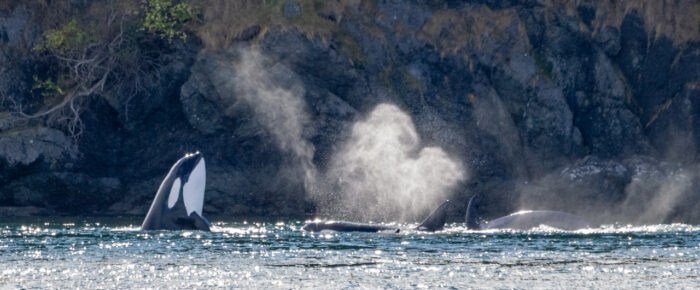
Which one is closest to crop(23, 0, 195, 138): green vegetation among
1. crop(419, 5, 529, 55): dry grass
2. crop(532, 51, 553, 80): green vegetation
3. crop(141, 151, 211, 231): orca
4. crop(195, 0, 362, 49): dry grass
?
crop(195, 0, 362, 49): dry grass

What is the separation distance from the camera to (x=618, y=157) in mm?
56938

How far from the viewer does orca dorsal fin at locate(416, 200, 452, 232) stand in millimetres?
35219

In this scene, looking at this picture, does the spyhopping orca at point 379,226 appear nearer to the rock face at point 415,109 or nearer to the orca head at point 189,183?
the orca head at point 189,183

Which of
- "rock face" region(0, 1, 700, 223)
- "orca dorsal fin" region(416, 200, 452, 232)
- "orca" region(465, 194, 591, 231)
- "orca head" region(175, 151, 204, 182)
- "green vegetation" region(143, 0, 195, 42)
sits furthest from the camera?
"green vegetation" region(143, 0, 195, 42)

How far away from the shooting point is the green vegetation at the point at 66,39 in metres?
54.9

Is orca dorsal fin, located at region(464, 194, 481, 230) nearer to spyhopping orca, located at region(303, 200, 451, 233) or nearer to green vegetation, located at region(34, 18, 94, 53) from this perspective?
spyhopping orca, located at region(303, 200, 451, 233)

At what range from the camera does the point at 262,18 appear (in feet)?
186

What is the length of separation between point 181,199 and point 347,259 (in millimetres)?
11025

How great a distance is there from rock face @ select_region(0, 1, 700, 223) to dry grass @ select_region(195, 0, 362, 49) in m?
0.18

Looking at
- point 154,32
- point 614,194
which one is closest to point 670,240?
point 614,194

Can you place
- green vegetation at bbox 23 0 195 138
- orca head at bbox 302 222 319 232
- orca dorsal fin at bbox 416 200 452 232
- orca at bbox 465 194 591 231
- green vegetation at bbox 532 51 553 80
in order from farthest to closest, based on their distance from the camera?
green vegetation at bbox 532 51 553 80
green vegetation at bbox 23 0 195 138
orca at bbox 465 194 591 231
orca head at bbox 302 222 319 232
orca dorsal fin at bbox 416 200 452 232

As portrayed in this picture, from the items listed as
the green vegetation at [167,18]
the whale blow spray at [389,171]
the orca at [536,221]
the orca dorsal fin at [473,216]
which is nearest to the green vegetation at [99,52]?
the green vegetation at [167,18]

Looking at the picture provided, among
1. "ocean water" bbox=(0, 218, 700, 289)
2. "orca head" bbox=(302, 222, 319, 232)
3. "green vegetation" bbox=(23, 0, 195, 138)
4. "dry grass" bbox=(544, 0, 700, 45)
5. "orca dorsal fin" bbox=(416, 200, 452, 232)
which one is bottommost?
"ocean water" bbox=(0, 218, 700, 289)

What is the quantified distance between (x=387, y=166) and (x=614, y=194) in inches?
492
